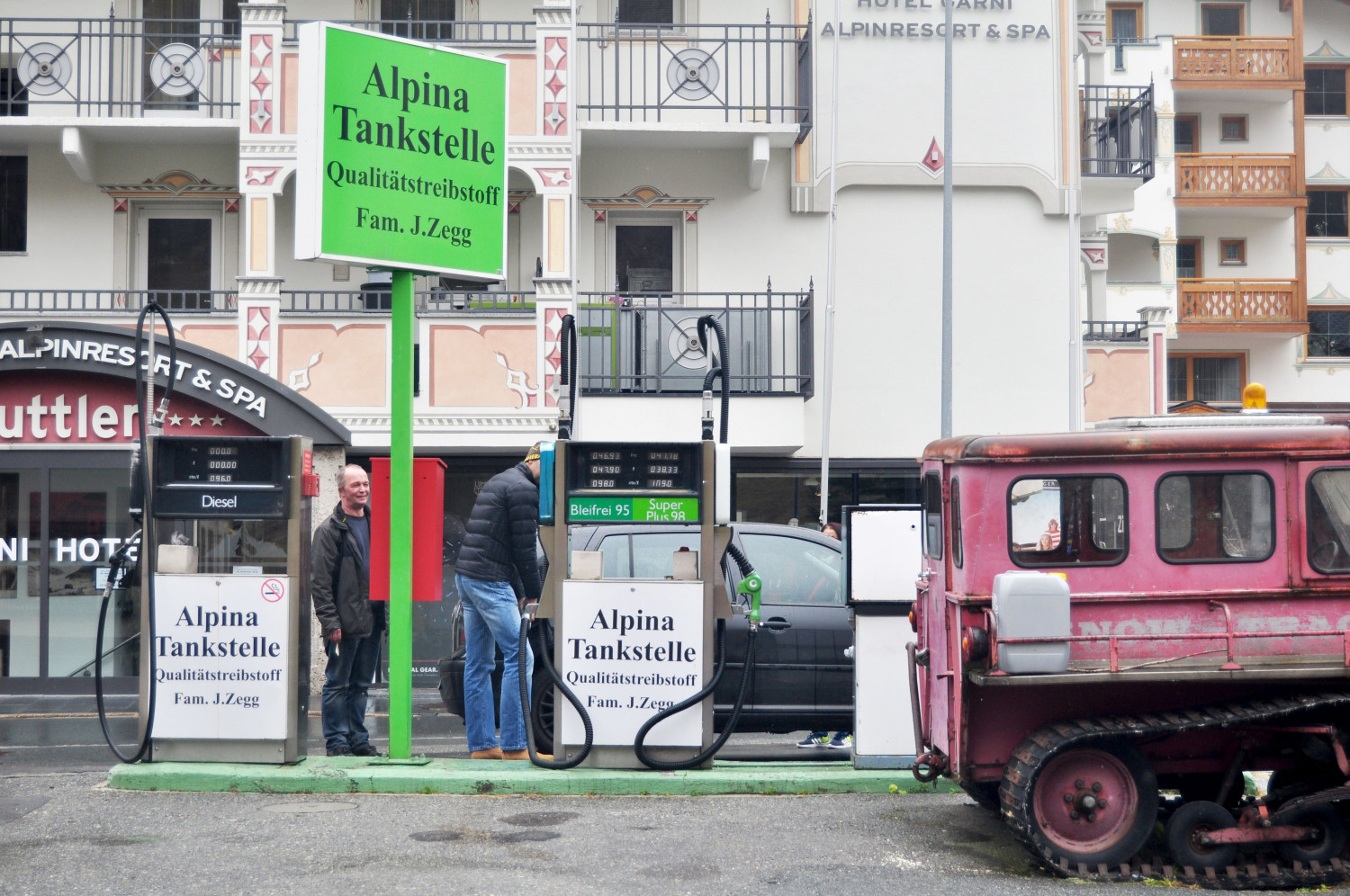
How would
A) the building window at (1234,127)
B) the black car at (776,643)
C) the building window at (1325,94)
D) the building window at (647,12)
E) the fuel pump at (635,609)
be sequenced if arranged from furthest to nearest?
the building window at (1325,94) < the building window at (1234,127) < the building window at (647,12) < the black car at (776,643) < the fuel pump at (635,609)

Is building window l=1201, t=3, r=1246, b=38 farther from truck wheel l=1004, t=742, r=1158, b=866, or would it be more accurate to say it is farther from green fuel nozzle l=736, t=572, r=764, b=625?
truck wheel l=1004, t=742, r=1158, b=866

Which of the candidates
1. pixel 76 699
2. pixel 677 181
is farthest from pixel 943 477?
pixel 677 181

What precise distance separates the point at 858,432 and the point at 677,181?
13.6 ft

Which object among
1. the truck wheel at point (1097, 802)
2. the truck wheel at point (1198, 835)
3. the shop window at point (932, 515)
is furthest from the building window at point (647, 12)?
the truck wheel at point (1198, 835)

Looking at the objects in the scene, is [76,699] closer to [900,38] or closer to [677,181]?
[677,181]

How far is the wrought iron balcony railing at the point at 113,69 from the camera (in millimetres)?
16875

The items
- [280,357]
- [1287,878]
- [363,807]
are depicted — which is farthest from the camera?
[280,357]

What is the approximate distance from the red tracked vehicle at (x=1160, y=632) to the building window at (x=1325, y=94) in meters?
35.3

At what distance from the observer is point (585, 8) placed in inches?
720

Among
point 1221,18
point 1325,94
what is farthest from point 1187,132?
point 1325,94

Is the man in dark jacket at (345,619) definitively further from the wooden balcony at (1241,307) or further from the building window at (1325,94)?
the building window at (1325,94)

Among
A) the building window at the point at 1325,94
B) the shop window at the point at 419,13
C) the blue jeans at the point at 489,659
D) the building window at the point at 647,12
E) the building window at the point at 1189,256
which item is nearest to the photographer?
the blue jeans at the point at 489,659

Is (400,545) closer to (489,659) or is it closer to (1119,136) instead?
A: (489,659)

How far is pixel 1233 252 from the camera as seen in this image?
3594 cm
